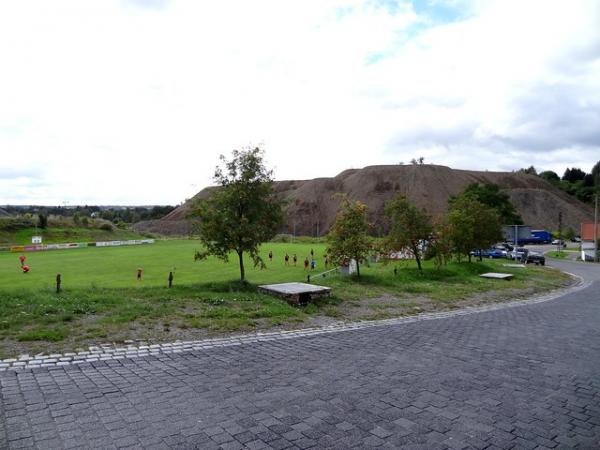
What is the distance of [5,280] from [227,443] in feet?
81.0

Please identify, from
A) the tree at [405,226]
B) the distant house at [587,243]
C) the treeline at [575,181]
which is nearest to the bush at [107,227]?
the tree at [405,226]

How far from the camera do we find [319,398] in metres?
5.74

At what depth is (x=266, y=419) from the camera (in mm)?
5074

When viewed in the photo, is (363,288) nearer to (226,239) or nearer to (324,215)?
(226,239)

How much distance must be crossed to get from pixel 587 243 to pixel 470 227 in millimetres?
38944

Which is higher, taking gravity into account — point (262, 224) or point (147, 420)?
point (262, 224)

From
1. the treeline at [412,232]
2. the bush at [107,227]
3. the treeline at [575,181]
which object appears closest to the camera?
the treeline at [412,232]

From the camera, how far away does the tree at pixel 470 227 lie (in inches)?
1049

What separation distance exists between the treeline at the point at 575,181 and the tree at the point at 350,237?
119m

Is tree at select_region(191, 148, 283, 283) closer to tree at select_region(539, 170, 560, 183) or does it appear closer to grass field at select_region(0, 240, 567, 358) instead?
grass field at select_region(0, 240, 567, 358)

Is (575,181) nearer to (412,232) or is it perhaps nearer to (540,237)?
(540,237)

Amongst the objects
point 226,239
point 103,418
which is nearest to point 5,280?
point 226,239

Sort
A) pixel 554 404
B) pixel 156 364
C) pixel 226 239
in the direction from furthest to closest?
pixel 226 239, pixel 156 364, pixel 554 404

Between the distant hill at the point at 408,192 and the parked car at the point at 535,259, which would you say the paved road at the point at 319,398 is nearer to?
the parked car at the point at 535,259
